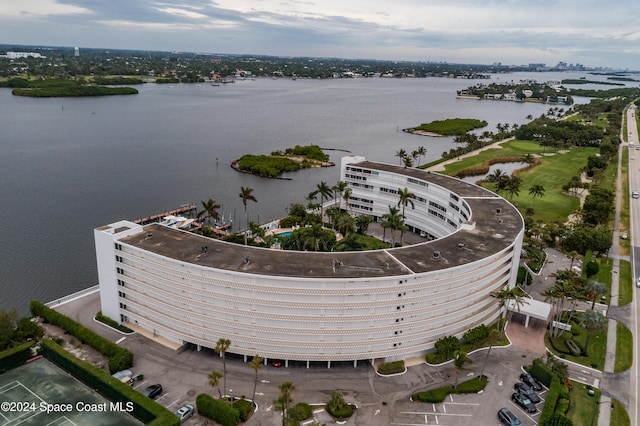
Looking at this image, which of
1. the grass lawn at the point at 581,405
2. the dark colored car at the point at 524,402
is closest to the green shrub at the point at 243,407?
the dark colored car at the point at 524,402

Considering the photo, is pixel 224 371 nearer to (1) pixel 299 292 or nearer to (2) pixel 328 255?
(1) pixel 299 292

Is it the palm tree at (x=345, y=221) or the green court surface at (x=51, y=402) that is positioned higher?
the palm tree at (x=345, y=221)

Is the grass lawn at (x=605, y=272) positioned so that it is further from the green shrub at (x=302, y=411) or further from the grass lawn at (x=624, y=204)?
the green shrub at (x=302, y=411)

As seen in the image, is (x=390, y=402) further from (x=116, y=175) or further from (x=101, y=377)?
(x=116, y=175)

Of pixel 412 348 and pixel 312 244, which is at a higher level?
pixel 312 244

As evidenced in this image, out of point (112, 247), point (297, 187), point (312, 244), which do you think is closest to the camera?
point (112, 247)

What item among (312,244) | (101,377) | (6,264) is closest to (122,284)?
(101,377)
